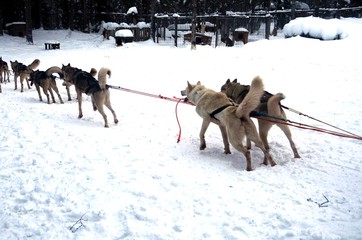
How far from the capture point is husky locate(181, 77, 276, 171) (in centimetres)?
420

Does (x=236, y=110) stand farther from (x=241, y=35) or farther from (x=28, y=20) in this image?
(x=28, y=20)

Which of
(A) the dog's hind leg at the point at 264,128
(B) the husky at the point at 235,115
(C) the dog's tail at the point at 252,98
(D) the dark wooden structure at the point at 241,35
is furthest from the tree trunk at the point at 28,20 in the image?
(C) the dog's tail at the point at 252,98

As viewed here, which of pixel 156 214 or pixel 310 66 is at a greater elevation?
pixel 310 66

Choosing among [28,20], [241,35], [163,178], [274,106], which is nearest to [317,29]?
[241,35]

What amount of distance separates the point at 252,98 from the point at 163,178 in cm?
172

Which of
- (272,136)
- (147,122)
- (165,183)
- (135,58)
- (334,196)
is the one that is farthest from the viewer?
(135,58)

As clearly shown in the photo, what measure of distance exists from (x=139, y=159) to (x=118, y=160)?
13.5 inches

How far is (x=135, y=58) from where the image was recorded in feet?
58.0

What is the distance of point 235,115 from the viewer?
4441 millimetres

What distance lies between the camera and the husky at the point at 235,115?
13.8ft

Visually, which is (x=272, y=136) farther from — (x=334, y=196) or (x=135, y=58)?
(x=135, y=58)

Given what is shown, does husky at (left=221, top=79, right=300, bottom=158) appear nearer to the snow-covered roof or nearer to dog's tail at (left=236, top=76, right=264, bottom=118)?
dog's tail at (left=236, top=76, right=264, bottom=118)

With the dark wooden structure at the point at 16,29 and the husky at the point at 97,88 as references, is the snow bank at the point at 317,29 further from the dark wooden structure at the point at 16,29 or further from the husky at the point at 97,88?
the dark wooden structure at the point at 16,29

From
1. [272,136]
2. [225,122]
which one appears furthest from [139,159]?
[272,136]
